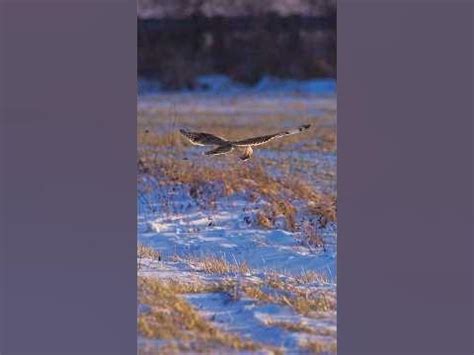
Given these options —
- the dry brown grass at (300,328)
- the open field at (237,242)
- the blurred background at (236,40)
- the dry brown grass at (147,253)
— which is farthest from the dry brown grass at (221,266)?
the blurred background at (236,40)

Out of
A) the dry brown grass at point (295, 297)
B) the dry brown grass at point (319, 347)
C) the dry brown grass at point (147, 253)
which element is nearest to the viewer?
the dry brown grass at point (319, 347)

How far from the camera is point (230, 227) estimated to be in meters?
4.51

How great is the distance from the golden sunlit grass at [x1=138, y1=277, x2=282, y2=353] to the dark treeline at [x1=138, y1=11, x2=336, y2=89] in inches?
311

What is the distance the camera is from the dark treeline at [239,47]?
35.9ft

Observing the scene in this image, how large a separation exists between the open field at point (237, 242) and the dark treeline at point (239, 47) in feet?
10.5

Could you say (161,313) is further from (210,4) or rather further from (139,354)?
(210,4)

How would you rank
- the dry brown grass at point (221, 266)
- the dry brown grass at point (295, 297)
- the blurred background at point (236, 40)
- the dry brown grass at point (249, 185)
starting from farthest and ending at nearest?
the blurred background at point (236, 40)
the dry brown grass at point (249, 185)
the dry brown grass at point (221, 266)
the dry brown grass at point (295, 297)

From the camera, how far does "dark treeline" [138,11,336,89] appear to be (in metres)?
10.9

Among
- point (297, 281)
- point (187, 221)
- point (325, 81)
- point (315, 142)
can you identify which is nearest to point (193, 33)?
point (325, 81)

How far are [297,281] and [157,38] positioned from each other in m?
8.09

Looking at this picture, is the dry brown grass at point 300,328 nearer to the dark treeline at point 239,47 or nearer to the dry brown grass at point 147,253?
the dry brown grass at point 147,253

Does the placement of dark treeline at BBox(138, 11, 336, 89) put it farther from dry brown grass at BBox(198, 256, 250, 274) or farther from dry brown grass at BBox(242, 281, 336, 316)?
dry brown grass at BBox(242, 281, 336, 316)

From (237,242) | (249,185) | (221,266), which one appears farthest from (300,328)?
(249,185)

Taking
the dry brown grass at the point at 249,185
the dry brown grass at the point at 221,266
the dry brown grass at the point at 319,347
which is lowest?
the dry brown grass at the point at 249,185
